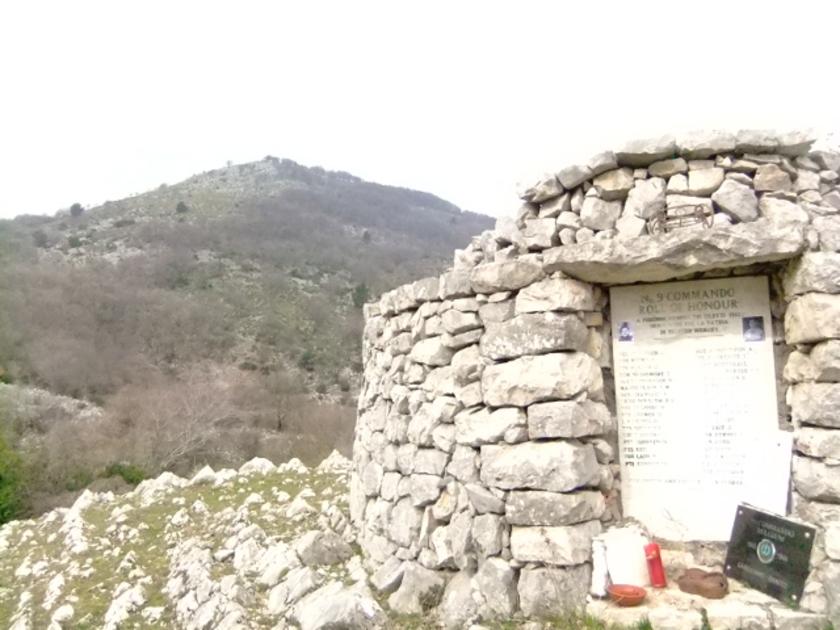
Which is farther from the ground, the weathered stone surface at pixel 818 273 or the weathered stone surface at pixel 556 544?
the weathered stone surface at pixel 818 273

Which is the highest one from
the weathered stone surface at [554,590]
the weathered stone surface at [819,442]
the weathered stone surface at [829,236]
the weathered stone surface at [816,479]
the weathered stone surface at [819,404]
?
the weathered stone surface at [829,236]

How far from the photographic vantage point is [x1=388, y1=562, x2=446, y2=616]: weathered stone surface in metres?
4.16

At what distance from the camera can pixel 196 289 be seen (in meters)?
34.0

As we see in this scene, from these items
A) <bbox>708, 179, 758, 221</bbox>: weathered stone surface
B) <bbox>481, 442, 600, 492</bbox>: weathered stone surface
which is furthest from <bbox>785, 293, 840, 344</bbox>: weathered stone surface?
<bbox>481, 442, 600, 492</bbox>: weathered stone surface

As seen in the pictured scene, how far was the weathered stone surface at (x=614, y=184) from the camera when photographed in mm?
3963

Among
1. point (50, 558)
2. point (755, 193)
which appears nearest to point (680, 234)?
point (755, 193)

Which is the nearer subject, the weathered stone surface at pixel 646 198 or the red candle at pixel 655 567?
the red candle at pixel 655 567

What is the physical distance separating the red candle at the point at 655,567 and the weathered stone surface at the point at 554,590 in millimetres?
340

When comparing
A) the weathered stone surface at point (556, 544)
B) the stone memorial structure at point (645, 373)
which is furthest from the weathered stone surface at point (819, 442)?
the weathered stone surface at point (556, 544)

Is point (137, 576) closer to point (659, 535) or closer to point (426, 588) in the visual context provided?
point (426, 588)

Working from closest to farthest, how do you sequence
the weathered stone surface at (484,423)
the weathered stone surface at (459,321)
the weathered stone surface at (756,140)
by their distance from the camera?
the weathered stone surface at (756,140), the weathered stone surface at (484,423), the weathered stone surface at (459,321)

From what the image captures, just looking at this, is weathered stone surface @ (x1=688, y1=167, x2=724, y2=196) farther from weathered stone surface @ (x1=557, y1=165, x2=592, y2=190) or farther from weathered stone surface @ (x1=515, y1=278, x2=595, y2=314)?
weathered stone surface @ (x1=515, y1=278, x2=595, y2=314)

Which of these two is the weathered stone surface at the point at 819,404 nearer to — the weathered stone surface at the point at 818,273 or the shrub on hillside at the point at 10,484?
the weathered stone surface at the point at 818,273

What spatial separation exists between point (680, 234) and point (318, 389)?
2403 cm
